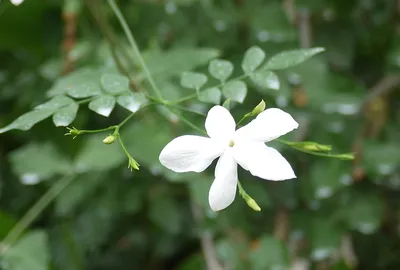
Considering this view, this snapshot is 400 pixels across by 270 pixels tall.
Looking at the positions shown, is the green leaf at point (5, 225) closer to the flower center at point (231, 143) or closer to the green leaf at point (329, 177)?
the green leaf at point (329, 177)

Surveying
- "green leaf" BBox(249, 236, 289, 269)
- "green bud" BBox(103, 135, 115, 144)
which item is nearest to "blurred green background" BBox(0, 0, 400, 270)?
"green leaf" BBox(249, 236, 289, 269)

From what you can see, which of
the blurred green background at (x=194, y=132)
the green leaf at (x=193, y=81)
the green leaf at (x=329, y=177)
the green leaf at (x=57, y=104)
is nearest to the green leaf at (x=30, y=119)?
the green leaf at (x=57, y=104)

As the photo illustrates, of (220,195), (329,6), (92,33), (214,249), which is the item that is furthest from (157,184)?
(220,195)

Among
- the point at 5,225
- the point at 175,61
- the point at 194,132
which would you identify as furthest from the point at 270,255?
the point at 5,225

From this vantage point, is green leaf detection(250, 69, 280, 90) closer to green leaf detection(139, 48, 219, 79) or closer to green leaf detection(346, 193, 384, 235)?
green leaf detection(139, 48, 219, 79)

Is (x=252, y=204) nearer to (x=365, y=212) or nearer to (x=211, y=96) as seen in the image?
(x=211, y=96)

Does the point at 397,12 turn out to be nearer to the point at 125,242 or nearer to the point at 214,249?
the point at 214,249
